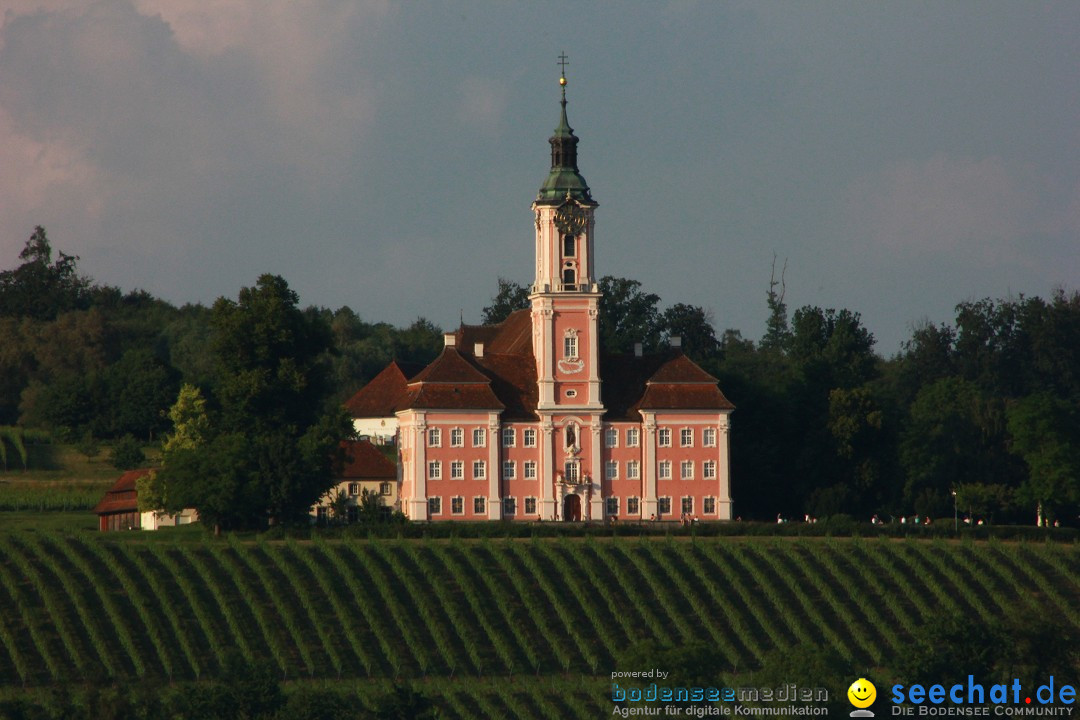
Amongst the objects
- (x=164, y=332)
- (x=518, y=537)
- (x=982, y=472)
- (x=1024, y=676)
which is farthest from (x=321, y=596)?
(x=164, y=332)

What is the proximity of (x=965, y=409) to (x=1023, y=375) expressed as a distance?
1969cm

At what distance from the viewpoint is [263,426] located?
89.9 metres

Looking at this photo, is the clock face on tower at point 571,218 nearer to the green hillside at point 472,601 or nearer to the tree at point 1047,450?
the green hillside at point 472,601

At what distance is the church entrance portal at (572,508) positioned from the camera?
92.6m

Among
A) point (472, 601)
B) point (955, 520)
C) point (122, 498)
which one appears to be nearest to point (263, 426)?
point (122, 498)

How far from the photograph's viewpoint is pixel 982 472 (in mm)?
102875

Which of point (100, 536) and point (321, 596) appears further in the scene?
→ point (100, 536)

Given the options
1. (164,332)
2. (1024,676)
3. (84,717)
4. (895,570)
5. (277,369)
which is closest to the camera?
(84,717)

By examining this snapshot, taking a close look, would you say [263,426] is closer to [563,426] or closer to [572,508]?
[563,426]

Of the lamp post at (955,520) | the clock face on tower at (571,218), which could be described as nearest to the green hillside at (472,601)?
the lamp post at (955,520)

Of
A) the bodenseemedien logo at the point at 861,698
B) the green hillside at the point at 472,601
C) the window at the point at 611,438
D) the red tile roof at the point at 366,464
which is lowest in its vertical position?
the bodenseemedien logo at the point at 861,698

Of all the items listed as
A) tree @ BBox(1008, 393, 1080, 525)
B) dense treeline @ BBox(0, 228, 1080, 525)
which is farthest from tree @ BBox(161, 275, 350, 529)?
tree @ BBox(1008, 393, 1080, 525)

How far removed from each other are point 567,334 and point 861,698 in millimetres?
41669

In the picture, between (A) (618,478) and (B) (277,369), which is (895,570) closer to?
(A) (618,478)
